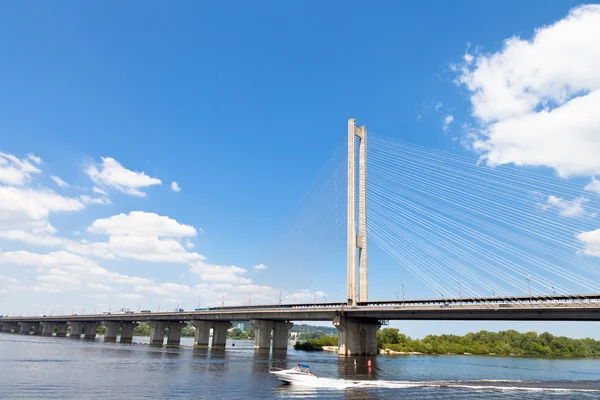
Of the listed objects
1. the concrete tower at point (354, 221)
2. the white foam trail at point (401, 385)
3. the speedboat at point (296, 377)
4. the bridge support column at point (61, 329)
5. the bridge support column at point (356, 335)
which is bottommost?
the bridge support column at point (61, 329)

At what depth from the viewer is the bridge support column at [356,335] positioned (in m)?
81.6

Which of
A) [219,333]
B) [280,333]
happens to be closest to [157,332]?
[219,333]

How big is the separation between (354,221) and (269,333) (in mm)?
42812

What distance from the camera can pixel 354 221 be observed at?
81.1m

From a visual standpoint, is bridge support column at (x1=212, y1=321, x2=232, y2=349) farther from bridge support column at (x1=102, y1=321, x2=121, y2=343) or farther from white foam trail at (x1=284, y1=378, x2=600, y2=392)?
white foam trail at (x1=284, y1=378, x2=600, y2=392)

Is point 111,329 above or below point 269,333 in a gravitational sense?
below

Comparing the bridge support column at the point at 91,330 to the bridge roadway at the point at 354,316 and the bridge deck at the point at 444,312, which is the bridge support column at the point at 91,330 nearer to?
the bridge roadway at the point at 354,316

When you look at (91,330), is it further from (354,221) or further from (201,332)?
(354,221)

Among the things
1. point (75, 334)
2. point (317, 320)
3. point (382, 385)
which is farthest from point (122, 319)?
point (382, 385)

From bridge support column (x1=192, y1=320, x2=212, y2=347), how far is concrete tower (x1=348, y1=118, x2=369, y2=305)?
55323 mm

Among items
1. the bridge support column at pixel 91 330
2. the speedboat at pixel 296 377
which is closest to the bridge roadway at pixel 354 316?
the bridge support column at pixel 91 330

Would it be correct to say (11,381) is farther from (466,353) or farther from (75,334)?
(75,334)

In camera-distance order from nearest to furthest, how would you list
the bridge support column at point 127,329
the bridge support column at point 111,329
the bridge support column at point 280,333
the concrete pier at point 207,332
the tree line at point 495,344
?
1. the bridge support column at point 280,333
2. the concrete pier at point 207,332
3. the tree line at point 495,344
4. the bridge support column at point 127,329
5. the bridge support column at point 111,329

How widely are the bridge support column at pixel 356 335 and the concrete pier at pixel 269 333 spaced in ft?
84.8
